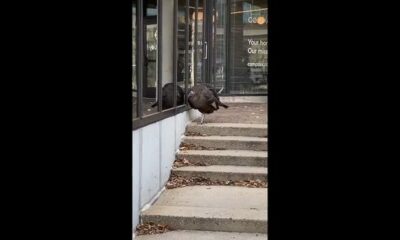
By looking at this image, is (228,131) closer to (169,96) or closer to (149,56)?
(169,96)

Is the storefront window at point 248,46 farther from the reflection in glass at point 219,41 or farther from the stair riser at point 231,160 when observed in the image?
the stair riser at point 231,160

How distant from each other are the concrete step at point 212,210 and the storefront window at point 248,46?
20.0 feet

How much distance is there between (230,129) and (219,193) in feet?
6.22

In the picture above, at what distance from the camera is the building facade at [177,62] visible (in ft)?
21.2

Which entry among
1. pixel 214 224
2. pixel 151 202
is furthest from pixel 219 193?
pixel 214 224

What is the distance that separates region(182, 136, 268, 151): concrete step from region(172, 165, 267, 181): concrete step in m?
0.59

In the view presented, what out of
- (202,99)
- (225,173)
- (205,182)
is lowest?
(205,182)

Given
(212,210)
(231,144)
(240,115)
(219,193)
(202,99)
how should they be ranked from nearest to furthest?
(212,210) → (219,193) → (231,144) → (202,99) → (240,115)

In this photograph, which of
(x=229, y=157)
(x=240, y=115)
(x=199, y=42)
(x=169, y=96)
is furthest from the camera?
(x=199, y=42)

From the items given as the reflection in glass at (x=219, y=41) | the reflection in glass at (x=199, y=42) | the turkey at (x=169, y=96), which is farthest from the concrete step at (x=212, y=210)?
the reflection in glass at (x=219, y=41)

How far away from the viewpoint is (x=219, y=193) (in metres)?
7.07

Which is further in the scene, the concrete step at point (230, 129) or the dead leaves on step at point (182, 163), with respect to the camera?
the concrete step at point (230, 129)

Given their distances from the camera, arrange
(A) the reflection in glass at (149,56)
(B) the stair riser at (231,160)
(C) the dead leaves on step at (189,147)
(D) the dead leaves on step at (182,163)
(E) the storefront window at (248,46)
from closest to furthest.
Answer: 1. (A) the reflection in glass at (149,56)
2. (B) the stair riser at (231,160)
3. (D) the dead leaves on step at (182,163)
4. (C) the dead leaves on step at (189,147)
5. (E) the storefront window at (248,46)
